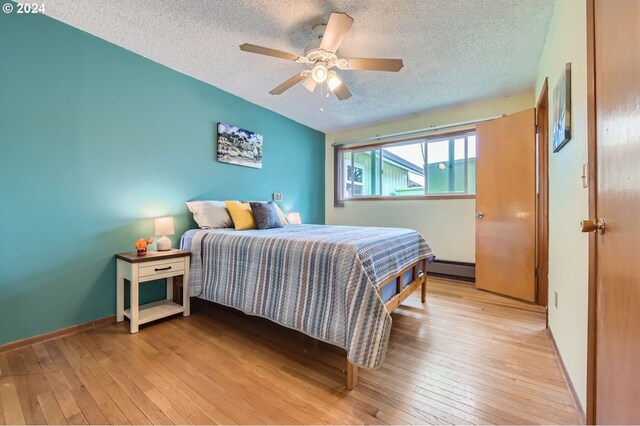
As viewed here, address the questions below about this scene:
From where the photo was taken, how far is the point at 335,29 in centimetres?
171

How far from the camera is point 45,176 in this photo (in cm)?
196

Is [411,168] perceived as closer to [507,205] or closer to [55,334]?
[507,205]

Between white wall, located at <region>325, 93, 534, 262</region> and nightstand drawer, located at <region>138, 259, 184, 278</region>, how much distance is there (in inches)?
119

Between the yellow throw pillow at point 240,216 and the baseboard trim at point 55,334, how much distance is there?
134cm

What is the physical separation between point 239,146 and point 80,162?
5.33 feet

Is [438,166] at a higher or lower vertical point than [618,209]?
higher

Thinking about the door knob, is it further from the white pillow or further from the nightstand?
the white pillow

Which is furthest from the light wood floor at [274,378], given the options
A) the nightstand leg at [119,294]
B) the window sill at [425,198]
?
the window sill at [425,198]

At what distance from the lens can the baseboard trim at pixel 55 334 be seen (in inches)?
70.8

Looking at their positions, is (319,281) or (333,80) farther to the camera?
(333,80)

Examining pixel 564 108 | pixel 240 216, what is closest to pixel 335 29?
pixel 564 108

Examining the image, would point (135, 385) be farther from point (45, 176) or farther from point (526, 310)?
point (526, 310)

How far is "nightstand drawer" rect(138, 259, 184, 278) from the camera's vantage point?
2.12 meters

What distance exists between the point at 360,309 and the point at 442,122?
3.37 meters
